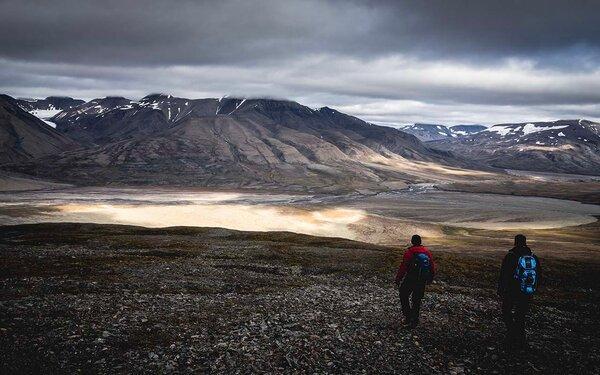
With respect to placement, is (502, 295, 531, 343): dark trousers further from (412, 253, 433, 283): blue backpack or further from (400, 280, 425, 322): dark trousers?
(400, 280, 425, 322): dark trousers

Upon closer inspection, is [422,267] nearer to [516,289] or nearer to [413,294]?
[413,294]

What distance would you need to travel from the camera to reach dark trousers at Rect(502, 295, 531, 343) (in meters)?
16.8

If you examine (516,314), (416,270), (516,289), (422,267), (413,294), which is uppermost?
(422,267)

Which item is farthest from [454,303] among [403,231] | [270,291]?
[403,231]

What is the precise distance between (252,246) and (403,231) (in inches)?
2383

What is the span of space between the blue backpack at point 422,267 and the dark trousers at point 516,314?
3173 mm

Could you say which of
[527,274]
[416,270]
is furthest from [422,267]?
[527,274]

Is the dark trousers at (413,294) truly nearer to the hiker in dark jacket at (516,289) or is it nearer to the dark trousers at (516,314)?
the hiker in dark jacket at (516,289)

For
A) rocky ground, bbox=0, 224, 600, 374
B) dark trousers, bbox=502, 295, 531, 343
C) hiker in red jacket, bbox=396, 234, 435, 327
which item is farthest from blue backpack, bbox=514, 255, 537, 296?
hiker in red jacket, bbox=396, 234, 435, 327

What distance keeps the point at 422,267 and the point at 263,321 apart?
787 centimetres

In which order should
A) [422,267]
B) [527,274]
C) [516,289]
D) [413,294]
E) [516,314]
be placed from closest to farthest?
[527,274], [516,289], [516,314], [422,267], [413,294]

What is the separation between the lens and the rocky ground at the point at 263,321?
15.2 meters

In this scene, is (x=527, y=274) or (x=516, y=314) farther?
(x=516, y=314)

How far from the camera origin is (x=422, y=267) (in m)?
17.6
